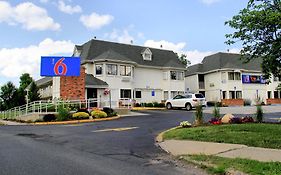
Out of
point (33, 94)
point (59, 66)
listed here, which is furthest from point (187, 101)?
point (33, 94)

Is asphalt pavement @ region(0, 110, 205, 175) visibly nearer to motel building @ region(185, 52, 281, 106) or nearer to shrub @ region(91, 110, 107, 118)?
shrub @ region(91, 110, 107, 118)

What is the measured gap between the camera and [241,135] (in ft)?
35.9

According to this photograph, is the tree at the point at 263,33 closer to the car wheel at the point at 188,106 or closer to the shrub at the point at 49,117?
the shrub at the point at 49,117

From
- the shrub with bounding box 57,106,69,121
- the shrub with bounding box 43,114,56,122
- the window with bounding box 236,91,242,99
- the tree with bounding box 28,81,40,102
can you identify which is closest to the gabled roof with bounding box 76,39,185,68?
the tree with bounding box 28,81,40,102

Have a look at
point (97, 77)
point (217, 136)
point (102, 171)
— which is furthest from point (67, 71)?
point (102, 171)

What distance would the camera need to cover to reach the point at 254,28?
36.1ft

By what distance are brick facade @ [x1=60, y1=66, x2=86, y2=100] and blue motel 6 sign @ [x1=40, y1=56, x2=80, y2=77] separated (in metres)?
0.87

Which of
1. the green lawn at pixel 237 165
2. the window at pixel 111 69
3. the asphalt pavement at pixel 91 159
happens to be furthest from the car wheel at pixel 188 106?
the green lawn at pixel 237 165

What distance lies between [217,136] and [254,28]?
4.10 meters

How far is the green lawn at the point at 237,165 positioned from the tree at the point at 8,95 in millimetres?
46472

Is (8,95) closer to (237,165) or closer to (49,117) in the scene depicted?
(49,117)

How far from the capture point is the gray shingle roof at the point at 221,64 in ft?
170

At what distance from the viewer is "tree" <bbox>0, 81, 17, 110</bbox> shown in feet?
161

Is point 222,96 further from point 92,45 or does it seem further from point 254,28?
point 254,28
